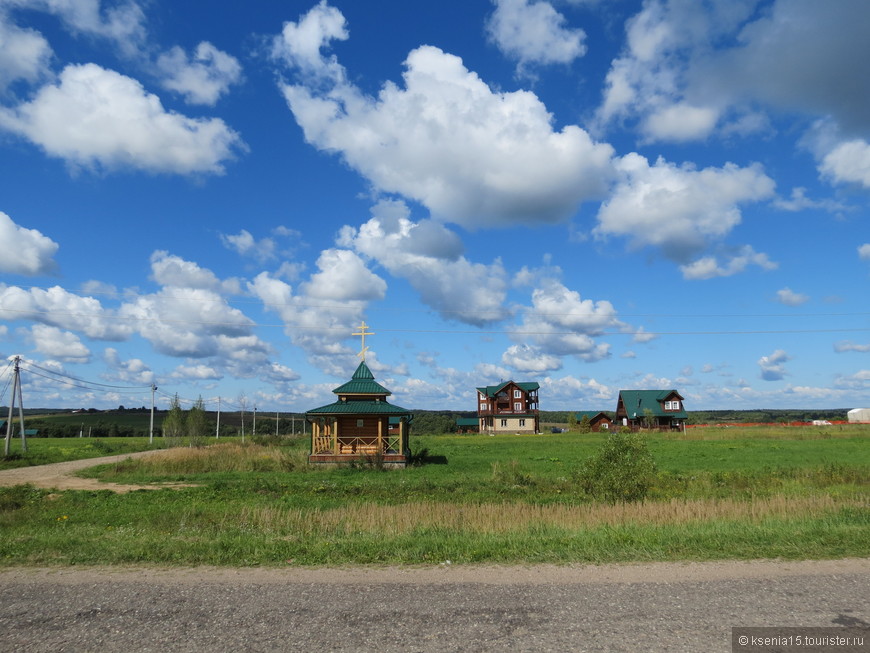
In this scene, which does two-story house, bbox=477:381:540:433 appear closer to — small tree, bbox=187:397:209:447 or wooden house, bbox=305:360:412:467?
small tree, bbox=187:397:209:447

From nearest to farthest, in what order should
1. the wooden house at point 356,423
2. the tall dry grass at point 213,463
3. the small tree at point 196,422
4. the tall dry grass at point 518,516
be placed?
the tall dry grass at point 518,516, the tall dry grass at point 213,463, the wooden house at point 356,423, the small tree at point 196,422

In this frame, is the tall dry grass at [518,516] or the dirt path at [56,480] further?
the dirt path at [56,480]

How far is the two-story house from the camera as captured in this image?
81.0 metres

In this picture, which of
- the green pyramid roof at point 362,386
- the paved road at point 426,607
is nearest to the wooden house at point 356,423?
the green pyramid roof at point 362,386

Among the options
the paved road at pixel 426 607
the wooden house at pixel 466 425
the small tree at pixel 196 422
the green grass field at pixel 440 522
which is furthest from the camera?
the wooden house at pixel 466 425

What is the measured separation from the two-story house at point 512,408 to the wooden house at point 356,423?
49.3 metres

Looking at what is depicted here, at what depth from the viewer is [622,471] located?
1609cm

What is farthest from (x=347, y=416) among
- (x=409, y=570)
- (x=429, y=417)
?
(x=429, y=417)

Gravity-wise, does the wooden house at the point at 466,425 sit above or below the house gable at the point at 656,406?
below

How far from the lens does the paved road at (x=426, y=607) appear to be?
5.77 meters

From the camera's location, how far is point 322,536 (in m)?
11.1

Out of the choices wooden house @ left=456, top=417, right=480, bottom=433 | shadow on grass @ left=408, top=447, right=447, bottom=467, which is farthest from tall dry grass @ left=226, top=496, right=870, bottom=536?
wooden house @ left=456, top=417, right=480, bottom=433

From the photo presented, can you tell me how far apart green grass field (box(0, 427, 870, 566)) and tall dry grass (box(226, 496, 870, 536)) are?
5 centimetres

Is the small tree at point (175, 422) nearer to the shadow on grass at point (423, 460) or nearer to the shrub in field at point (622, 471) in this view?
the shadow on grass at point (423, 460)
